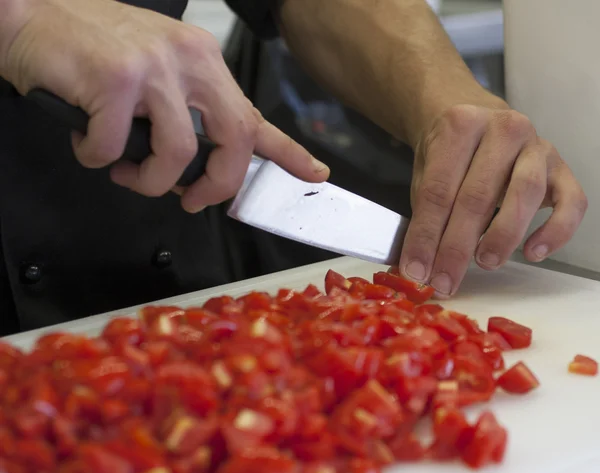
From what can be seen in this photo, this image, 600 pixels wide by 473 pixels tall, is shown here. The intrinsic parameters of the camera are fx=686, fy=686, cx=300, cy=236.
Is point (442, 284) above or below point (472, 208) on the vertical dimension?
below

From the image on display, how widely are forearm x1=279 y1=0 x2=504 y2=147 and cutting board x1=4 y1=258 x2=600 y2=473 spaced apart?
1.05 ft

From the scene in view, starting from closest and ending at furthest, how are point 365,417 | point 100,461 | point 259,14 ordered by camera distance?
point 100,461
point 365,417
point 259,14

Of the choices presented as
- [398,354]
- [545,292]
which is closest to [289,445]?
[398,354]

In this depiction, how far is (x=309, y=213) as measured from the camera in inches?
42.1

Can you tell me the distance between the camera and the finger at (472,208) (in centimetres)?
110

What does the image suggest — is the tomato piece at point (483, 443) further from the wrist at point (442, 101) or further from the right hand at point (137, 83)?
the wrist at point (442, 101)

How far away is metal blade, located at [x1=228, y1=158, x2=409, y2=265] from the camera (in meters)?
1.02

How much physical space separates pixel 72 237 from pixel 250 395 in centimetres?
68

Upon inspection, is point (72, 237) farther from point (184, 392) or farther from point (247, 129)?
point (184, 392)

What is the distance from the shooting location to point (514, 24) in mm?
1435

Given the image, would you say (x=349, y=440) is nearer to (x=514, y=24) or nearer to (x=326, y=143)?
(x=514, y=24)

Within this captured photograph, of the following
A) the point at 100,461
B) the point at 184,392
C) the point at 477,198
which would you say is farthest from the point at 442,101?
the point at 100,461

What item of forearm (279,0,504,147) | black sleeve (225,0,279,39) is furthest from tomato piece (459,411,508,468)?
black sleeve (225,0,279,39)

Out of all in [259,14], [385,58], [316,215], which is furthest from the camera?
[259,14]
